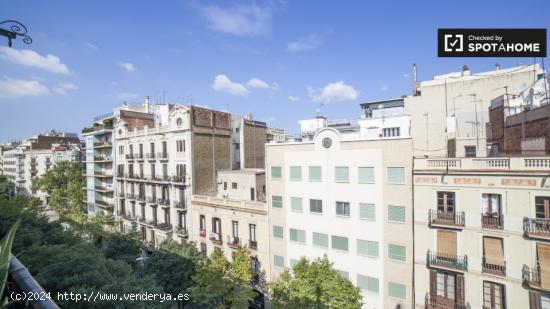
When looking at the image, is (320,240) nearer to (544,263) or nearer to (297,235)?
(297,235)

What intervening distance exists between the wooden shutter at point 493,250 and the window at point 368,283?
7511 millimetres

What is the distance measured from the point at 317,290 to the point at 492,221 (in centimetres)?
1178

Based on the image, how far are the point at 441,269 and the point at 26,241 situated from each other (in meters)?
23.0

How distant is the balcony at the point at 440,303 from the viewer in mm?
18469

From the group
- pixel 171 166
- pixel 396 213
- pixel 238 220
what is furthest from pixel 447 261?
pixel 171 166

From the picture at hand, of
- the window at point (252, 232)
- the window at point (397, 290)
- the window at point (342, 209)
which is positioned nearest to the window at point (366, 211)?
the window at point (342, 209)

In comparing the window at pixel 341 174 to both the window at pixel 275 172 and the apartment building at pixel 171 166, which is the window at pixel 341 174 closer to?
the window at pixel 275 172

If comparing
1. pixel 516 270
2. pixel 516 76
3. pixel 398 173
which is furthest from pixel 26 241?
pixel 516 76

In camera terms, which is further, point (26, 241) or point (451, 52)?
point (451, 52)

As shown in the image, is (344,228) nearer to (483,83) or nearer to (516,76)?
(483,83)

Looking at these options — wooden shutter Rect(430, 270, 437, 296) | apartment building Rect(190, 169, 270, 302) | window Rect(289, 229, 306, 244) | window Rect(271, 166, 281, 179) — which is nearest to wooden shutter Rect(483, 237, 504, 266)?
wooden shutter Rect(430, 270, 437, 296)

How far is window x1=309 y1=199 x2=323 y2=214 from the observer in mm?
24016

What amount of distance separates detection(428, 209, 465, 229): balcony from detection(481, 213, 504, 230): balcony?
1099 mm

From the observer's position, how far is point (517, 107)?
21312mm
